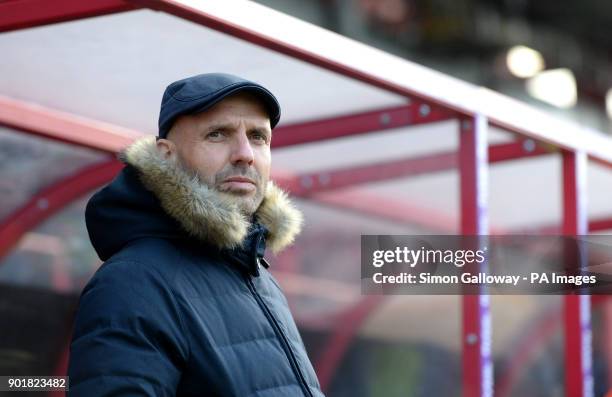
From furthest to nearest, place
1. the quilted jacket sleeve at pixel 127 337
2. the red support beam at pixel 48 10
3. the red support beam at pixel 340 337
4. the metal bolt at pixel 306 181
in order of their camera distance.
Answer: the red support beam at pixel 340 337
the metal bolt at pixel 306 181
the red support beam at pixel 48 10
the quilted jacket sleeve at pixel 127 337

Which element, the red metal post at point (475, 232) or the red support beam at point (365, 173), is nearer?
the red metal post at point (475, 232)

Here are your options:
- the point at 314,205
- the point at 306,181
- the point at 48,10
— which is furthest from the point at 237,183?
the point at 314,205

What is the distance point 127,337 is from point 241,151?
19.5 inches

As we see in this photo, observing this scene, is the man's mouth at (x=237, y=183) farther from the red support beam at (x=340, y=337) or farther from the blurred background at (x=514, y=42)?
the blurred background at (x=514, y=42)

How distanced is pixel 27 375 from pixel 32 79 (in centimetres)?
119

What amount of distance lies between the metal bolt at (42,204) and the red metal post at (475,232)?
1.61 metres

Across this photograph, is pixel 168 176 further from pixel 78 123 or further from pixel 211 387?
pixel 78 123

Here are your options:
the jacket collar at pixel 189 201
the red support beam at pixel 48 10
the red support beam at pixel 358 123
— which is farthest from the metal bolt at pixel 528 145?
the jacket collar at pixel 189 201

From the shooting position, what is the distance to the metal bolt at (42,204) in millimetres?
4836

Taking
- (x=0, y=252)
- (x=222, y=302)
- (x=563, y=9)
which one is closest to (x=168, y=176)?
(x=222, y=302)

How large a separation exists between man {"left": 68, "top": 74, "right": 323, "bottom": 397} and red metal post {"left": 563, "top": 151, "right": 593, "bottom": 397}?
232 centimetres

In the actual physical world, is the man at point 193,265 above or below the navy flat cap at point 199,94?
below

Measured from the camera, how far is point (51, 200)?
15.9 ft

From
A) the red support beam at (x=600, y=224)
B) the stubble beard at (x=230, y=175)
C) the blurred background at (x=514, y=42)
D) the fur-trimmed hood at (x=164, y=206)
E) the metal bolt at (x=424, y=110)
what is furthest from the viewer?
the blurred background at (x=514, y=42)
